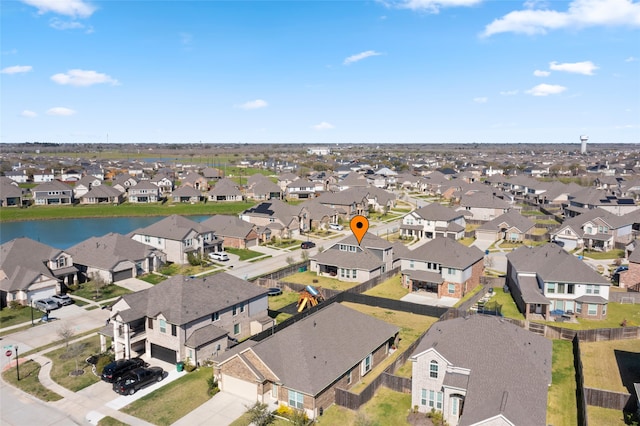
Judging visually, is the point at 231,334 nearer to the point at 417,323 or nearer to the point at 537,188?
the point at 417,323

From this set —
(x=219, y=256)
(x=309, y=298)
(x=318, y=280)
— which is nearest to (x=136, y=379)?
(x=309, y=298)

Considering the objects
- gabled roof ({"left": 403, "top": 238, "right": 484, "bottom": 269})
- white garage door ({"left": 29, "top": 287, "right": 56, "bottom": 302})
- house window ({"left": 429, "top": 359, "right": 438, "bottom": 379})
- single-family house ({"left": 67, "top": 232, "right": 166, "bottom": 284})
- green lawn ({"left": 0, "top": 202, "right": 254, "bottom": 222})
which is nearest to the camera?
house window ({"left": 429, "top": 359, "right": 438, "bottom": 379})

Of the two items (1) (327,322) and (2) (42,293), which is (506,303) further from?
(2) (42,293)

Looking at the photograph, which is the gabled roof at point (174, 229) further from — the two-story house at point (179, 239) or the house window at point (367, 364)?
the house window at point (367, 364)

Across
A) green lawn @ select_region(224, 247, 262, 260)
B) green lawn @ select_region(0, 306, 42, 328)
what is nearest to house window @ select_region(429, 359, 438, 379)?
green lawn @ select_region(0, 306, 42, 328)

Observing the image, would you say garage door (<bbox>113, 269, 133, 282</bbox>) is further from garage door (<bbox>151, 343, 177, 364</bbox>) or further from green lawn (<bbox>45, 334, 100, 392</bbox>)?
garage door (<bbox>151, 343, 177, 364</bbox>)

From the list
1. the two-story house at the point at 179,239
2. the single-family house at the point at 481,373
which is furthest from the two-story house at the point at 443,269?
the two-story house at the point at 179,239
